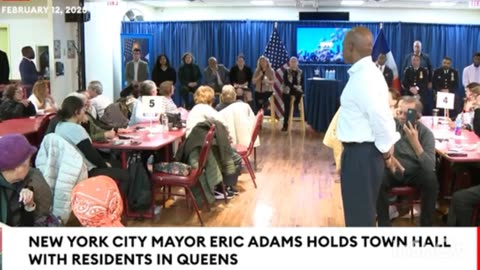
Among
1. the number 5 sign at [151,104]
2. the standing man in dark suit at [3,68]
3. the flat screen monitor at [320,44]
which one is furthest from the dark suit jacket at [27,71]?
the flat screen monitor at [320,44]

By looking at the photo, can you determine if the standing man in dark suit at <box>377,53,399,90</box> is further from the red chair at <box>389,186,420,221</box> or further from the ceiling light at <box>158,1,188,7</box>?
the red chair at <box>389,186,420,221</box>

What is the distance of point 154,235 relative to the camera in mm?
1803

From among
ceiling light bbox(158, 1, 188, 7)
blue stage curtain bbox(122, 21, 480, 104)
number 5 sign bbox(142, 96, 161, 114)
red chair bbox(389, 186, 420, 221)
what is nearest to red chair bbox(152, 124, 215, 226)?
number 5 sign bbox(142, 96, 161, 114)

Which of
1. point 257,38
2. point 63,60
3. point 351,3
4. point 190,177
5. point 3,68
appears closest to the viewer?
point 190,177

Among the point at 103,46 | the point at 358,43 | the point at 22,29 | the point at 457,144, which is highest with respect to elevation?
the point at 22,29

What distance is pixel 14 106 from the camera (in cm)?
677

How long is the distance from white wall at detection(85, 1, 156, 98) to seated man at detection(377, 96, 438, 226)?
811 centimetres

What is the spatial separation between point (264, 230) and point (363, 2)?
1176cm

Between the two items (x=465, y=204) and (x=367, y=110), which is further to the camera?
(x=465, y=204)

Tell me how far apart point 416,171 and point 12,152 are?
2795mm

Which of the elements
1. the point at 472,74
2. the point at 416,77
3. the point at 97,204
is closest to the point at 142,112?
the point at 97,204

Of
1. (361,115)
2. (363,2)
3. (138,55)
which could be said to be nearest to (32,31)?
(138,55)

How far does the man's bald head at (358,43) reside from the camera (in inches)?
123

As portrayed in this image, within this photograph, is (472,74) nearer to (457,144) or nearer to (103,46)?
(457,144)
